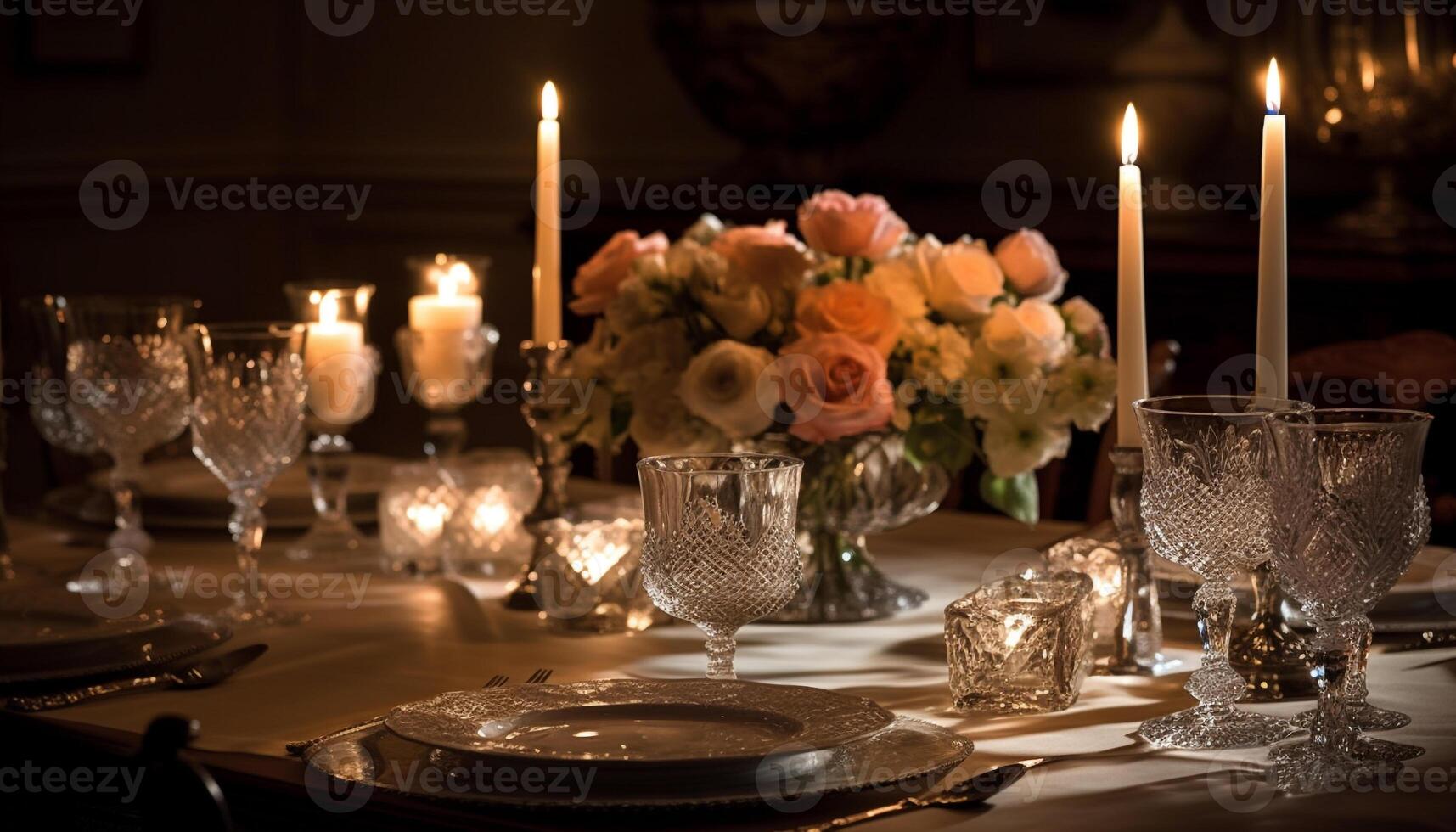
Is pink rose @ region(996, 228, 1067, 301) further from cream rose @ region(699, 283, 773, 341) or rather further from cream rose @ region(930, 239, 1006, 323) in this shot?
cream rose @ region(699, 283, 773, 341)

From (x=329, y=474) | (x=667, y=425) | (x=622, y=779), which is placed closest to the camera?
(x=622, y=779)

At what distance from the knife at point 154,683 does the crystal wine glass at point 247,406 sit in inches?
7.3

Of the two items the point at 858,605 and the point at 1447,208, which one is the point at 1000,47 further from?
the point at 858,605

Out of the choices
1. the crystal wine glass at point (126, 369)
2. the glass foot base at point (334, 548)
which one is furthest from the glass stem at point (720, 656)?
the crystal wine glass at point (126, 369)

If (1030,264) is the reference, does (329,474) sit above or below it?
below

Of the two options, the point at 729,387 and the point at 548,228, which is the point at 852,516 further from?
the point at 548,228

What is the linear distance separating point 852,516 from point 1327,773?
0.56 meters

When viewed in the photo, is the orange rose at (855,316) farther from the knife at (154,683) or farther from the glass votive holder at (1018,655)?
the knife at (154,683)

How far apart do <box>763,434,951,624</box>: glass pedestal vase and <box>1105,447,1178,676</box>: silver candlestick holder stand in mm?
229

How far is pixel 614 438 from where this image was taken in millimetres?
1615

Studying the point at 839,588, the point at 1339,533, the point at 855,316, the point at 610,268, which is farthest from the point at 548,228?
the point at 1339,533

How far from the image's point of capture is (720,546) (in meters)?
1.16

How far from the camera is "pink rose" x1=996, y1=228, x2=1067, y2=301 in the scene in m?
1.53

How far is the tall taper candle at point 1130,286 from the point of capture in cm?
129
